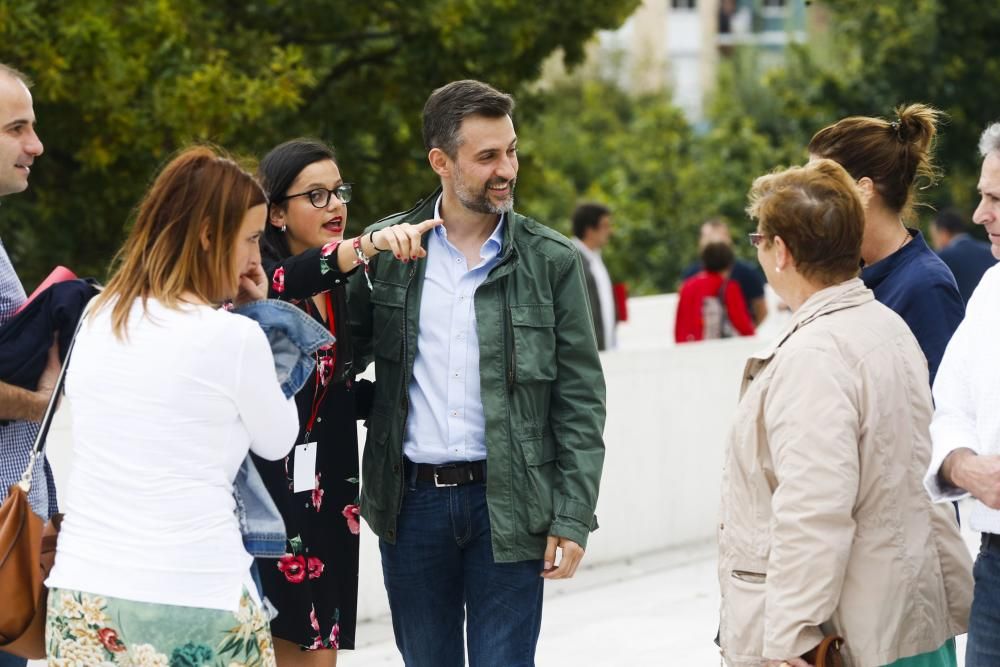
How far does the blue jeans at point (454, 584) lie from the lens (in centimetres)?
390

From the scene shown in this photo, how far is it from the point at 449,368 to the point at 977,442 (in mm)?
1417

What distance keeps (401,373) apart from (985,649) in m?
1.66

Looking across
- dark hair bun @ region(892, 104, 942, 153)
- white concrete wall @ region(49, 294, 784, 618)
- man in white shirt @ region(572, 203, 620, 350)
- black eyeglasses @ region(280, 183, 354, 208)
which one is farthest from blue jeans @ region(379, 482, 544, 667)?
man in white shirt @ region(572, 203, 620, 350)

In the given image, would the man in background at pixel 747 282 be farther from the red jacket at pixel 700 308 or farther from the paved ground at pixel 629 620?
the paved ground at pixel 629 620

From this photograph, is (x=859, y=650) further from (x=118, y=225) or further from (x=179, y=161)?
(x=118, y=225)

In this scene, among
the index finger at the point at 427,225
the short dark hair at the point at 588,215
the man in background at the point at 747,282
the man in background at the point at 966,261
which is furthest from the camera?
the man in background at the point at 747,282

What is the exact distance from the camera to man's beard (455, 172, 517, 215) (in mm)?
3908

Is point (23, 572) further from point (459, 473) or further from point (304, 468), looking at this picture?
point (459, 473)

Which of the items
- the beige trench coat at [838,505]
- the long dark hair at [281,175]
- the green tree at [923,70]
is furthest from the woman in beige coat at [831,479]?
the green tree at [923,70]

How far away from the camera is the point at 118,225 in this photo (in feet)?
29.4

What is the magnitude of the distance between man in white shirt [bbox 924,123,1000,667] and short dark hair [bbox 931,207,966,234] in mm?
8332

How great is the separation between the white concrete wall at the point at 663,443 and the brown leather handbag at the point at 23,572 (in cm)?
483

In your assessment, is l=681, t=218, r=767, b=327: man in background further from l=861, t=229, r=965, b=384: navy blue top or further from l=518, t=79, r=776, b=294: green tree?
l=518, t=79, r=776, b=294: green tree

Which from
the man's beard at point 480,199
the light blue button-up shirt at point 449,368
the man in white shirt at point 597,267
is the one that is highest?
the man's beard at point 480,199
